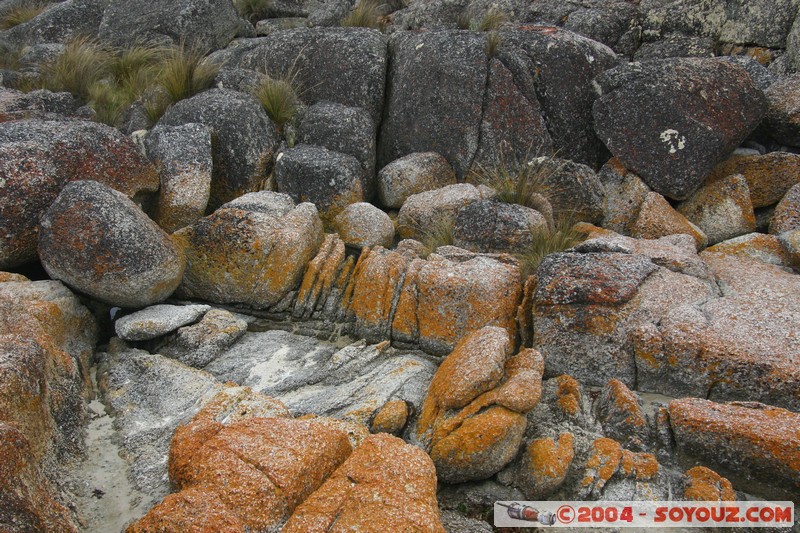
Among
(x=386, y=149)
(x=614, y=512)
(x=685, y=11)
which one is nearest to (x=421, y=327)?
(x=614, y=512)

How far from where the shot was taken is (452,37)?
839cm

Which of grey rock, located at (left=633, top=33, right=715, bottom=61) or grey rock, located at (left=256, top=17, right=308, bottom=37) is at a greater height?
grey rock, located at (left=256, top=17, right=308, bottom=37)

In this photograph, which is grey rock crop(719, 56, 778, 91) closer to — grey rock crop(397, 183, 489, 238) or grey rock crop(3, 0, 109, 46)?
grey rock crop(397, 183, 489, 238)

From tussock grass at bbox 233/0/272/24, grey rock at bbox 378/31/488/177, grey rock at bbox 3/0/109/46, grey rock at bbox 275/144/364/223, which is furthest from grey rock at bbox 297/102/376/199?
grey rock at bbox 3/0/109/46

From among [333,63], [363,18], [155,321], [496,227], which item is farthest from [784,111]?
[155,321]

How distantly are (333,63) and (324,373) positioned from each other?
5094 millimetres

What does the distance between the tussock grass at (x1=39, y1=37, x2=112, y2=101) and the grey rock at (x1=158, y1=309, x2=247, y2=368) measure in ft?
19.6

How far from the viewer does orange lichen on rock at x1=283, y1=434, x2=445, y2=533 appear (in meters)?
3.13

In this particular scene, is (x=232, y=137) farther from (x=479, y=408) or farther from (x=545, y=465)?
(x=545, y=465)

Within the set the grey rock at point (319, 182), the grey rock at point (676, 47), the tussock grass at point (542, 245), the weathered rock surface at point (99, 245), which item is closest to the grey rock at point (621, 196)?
the tussock grass at point (542, 245)

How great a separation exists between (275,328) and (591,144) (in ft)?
15.4

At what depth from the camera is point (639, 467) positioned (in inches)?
157

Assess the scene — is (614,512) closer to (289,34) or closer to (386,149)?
(386,149)

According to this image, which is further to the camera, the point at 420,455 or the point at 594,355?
the point at 594,355
